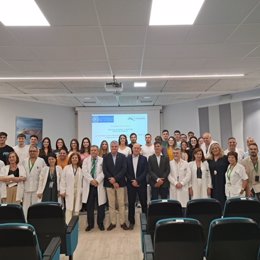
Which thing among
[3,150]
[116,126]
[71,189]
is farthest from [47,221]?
[116,126]

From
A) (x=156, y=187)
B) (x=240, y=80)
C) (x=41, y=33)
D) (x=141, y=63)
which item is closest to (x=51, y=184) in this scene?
(x=156, y=187)

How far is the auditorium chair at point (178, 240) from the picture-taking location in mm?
2271

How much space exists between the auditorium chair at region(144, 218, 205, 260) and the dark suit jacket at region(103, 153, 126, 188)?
2.57m

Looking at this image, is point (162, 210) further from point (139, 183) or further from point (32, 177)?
point (32, 177)

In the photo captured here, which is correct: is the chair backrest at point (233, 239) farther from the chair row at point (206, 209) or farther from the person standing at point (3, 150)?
the person standing at point (3, 150)

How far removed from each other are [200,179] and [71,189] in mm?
2243

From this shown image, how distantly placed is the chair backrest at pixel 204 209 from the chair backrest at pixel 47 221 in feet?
4.86

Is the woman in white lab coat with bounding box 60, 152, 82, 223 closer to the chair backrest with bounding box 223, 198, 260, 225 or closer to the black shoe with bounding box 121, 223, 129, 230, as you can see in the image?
the black shoe with bounding box 121, 223, 129, 230

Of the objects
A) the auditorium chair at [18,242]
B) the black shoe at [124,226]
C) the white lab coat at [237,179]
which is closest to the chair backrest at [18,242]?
the auditorium chair at [18,242]

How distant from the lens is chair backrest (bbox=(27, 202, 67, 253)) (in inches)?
125

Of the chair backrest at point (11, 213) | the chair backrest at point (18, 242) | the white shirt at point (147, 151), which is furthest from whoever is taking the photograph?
the white shirt at point (147, 151)

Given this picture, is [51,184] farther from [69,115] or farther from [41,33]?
[69,115]

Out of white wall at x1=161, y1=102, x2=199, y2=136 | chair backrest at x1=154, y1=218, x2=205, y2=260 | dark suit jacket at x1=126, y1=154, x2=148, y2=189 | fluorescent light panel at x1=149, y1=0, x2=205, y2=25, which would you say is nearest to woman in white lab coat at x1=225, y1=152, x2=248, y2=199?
dark suit jacket at x1=126, y1=154, x2=148, y2=189

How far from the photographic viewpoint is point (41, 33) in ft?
13.0
